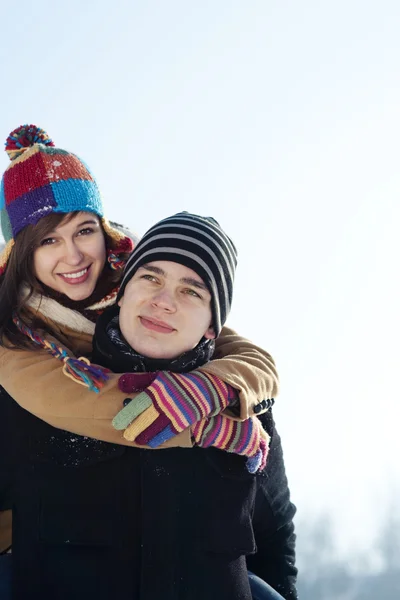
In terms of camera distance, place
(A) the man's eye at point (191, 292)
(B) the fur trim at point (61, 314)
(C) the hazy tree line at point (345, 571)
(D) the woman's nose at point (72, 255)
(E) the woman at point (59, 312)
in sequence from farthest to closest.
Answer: (C) the hazy tree line at point (345, 571) < (D) the woman's nose at point (72, 255) < (B) the fur trim at point (61, 314) < (A) the man's eye at point (191, 292) < (E) the woman at point (59, 312)

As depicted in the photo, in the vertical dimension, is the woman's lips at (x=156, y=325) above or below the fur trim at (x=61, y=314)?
above

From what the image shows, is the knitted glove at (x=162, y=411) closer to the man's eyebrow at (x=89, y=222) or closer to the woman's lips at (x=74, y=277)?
the woman's lips at (x=74, y=277)

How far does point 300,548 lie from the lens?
7359 millimetres

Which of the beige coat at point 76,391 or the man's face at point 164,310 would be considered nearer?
the beige coat at point 76,391

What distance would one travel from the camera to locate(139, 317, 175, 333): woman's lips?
1976 mm

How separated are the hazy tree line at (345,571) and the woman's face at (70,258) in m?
5.03

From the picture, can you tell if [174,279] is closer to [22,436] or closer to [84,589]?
[22,436]

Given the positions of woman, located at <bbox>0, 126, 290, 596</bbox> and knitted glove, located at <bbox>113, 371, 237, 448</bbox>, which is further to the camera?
woman, located at <bbox>0, 126, 290, 596</bbox>

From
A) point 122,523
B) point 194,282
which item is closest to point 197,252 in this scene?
point 194,282

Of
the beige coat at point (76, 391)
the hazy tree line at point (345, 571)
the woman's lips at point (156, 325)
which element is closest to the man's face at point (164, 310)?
the woman's lips at point (156, 325)

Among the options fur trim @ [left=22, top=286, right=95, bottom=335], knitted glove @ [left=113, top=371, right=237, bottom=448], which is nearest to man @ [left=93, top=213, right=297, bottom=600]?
knitted glove @ [left=113, top=371, right=237, bottom=448]

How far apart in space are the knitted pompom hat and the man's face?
1.70 feet

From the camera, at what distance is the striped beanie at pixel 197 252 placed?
2.09m

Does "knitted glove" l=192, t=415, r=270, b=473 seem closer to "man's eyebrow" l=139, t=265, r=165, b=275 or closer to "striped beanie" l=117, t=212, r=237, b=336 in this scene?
"striped beanie" l=117, t=212, r=237, b=336
